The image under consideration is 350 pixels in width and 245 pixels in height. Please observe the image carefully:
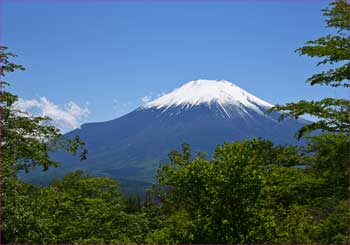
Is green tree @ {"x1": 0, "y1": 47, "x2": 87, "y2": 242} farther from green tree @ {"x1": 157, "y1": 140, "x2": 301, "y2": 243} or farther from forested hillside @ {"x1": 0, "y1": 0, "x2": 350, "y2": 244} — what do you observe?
green tree @ {"x1": 157, "y1": 140, "x2": 301, "y2": 243}

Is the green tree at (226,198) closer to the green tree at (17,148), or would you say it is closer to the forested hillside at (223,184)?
the forested hillside at (223,184)

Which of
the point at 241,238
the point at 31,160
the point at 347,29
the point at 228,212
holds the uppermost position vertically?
the point at 347,29

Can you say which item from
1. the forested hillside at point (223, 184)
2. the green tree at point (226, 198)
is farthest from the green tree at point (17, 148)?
the green tree at point (226, 198)

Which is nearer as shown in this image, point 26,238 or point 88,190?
point 26,238

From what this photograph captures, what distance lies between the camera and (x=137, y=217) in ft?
105

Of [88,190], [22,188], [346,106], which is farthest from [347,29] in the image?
[88,190]

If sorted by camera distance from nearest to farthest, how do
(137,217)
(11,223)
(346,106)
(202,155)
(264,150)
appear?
(11,223)
(346,106)
(202,155)
(137,217)
(264,150)

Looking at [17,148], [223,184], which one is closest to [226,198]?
[223,184]

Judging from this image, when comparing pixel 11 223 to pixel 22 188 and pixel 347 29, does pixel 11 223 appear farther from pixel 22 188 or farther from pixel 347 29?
pixel 347 29

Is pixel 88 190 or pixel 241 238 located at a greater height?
pixel 88 190

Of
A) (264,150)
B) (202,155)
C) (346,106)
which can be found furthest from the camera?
(264,150)

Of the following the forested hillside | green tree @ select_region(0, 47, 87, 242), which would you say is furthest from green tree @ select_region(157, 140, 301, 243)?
green tree @ select_region(0, 47, 87, 242)

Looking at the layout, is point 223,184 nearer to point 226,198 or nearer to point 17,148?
point 226,198

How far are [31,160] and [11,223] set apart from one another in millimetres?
5108
